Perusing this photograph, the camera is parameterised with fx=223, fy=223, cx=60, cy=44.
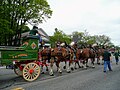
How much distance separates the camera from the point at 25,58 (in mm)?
10797

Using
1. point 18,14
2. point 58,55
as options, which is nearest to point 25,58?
point 58,55

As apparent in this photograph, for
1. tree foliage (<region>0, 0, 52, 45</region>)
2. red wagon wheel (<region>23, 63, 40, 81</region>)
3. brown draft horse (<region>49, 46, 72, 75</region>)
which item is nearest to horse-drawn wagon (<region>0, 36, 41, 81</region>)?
red wagon wheel (<region>23, 63, 40, 81</region>)

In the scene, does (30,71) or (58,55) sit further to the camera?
(58,55)

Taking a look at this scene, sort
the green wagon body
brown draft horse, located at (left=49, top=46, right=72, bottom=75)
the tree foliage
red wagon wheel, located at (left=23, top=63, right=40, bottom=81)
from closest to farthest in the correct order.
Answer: the green wagon body → red wagon wheel, located at (left=23, top=63, right=40, bottom=81) → brown draft horse, located at (left=49, top=46, right=72, bottom=75) → the tree foliage

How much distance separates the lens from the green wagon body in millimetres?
9925

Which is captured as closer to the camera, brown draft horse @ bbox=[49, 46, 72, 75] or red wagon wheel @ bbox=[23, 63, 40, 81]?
red wagon wheel @ bbox=[23, 63, 40, 81]

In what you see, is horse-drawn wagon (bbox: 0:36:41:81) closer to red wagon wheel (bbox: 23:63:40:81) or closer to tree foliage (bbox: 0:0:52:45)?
red wagon wheel (bbox: 23:63:40:81)

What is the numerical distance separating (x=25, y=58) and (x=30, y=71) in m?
0.68

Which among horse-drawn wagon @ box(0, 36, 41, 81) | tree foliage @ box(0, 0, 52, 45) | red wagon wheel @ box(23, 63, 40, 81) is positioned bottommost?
red wagon wheel @ box(23, 63, 40, 81)

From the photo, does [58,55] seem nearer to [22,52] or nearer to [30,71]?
[30,71]

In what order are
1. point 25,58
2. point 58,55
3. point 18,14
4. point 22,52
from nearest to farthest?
1. point 22,52
2. point 25,58
3. point 58,55
4. point 18,14

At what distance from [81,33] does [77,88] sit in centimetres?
8119

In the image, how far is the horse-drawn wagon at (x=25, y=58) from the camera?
32.9ft

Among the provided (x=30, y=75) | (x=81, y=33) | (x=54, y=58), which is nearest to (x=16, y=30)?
(x=54, y=58)
